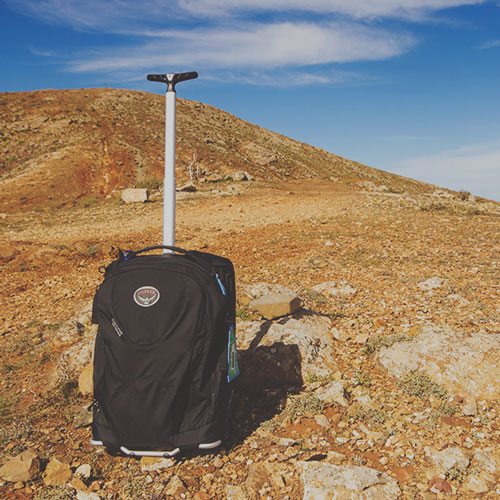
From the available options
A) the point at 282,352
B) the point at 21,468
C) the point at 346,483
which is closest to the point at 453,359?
the point at 282,352

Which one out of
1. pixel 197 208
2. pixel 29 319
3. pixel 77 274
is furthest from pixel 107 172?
pixel 29 319

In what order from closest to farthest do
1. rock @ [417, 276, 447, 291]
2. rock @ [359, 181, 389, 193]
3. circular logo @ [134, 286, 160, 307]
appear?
circular logo @ [134, 286, 160, 307]
rock @ [417, 276, 447, 291]
rock @ [359, 181, 389, 193]

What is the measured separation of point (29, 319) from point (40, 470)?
415cm

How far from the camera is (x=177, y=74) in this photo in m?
3.48

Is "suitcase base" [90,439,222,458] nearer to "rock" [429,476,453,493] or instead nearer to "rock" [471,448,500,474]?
"rock" [429,476,453,493]

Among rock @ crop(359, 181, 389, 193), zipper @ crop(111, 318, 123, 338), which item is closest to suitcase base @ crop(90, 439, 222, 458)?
zipper @ crop(111, 318, 123, 338)

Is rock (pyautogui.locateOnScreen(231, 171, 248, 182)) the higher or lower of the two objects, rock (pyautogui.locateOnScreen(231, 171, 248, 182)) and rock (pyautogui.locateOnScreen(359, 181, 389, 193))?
the higher

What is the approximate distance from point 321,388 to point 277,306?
144cm

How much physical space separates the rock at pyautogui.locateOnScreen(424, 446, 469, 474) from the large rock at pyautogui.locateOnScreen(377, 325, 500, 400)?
81 centimetres

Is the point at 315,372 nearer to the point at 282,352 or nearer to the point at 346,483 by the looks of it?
the point at 282,352

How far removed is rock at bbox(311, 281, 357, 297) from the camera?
6440mm

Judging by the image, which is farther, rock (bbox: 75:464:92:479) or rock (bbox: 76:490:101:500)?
rock (bbox: 75:464:92:479)

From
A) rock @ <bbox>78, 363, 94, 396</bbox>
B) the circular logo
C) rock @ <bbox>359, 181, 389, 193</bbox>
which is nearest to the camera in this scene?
the circular logo

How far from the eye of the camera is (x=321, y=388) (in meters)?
3.99
